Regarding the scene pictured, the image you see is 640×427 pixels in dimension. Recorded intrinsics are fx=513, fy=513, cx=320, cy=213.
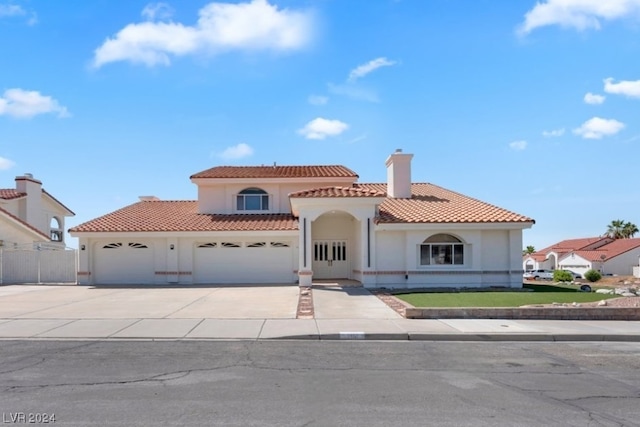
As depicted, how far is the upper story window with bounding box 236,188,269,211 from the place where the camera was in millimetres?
28562

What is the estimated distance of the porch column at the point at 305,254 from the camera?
22.3 meters

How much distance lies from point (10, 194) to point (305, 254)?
80.3 feet

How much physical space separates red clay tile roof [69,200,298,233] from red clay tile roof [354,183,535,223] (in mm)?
4927

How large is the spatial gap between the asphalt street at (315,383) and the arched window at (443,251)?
12.3 metres

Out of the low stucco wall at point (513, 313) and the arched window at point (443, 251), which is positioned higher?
the arched window at point (443, 251)

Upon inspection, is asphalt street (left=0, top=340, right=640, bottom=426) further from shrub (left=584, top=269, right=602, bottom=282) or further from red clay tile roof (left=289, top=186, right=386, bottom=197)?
shrub (left=584, top=269, right=602, bottom=282)

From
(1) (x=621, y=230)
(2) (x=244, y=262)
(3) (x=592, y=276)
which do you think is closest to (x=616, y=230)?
(1) (x=621, y=230)

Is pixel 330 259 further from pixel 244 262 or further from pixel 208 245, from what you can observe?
pixel 208 245

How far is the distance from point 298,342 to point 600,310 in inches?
335

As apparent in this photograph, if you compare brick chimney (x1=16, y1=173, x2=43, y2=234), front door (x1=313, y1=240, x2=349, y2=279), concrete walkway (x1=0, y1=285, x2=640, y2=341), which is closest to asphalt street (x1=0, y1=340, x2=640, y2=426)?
concrete walkway (x1=0, y1=285, x2=640, y2=341)

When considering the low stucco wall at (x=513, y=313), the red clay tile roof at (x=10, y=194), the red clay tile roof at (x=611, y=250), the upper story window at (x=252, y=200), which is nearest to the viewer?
the low stucco wall at (x=513, y=313)

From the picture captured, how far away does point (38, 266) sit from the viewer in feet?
86.4

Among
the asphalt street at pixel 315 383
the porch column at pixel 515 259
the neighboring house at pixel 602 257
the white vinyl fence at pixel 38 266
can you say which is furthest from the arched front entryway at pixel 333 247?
the neighboring house at pixel 602 257

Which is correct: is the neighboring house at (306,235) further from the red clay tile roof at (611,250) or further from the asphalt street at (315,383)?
the red clay tile roof at (611,250)
